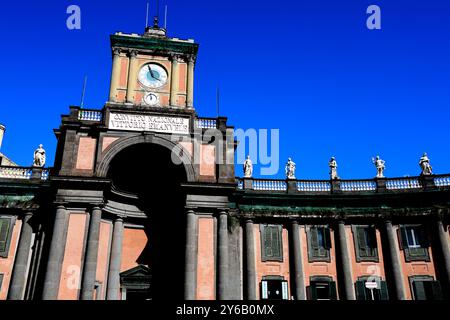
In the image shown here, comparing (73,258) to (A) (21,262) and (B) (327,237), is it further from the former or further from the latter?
(B) (327,237)

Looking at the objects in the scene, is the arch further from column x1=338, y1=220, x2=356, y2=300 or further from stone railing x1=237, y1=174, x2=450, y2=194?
column x1=338, y1=220, x2=356, y2=300

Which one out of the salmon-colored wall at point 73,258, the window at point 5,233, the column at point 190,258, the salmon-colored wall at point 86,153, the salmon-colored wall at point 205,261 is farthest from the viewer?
the window at point 5,233

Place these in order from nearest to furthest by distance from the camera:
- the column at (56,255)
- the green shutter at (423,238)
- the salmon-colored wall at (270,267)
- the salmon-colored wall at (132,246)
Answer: the column at (56,255), the salmon-colored wall at (132,246), the salmon-colored wall at (270,267), the green shutter at (423,238)

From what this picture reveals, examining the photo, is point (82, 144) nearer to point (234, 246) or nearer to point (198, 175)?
point (198, 175)

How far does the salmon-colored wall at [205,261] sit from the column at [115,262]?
5.39 metres

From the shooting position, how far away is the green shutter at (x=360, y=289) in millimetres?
26844

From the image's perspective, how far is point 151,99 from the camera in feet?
94.8

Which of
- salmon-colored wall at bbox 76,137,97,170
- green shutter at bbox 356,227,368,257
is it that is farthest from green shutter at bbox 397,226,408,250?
salmon-colored wall at bbox 76,137,97,170

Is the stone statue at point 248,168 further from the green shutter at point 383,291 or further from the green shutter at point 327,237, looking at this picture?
the green shutter at point 383,291

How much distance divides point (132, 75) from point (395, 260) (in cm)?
2108

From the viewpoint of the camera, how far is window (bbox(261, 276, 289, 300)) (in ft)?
86.4

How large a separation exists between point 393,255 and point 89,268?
60.7ft

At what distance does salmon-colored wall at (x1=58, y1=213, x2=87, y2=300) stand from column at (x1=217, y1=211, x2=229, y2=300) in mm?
7526

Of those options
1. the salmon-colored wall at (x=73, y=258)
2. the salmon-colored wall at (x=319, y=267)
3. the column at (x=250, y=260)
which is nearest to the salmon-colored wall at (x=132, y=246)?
the salmon-colored wall at (x=73, y=258)
